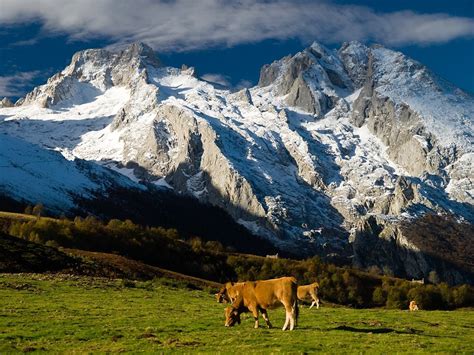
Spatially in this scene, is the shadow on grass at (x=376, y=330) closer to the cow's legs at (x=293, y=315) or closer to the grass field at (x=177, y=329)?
the grass field at (x=177, y=329)

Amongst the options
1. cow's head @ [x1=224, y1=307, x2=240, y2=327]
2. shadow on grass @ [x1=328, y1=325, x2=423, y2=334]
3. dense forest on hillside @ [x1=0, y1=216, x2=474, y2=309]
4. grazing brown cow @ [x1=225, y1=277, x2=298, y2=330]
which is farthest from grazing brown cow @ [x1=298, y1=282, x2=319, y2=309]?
dense forest on hillside @ [x1=0, y1=216, x2=474, y2=309]

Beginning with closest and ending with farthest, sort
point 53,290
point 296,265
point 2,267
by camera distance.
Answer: point 53,290 < point 2,267 < point 296,265

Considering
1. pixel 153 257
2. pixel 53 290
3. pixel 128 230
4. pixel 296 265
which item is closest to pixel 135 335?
pixel 53 290

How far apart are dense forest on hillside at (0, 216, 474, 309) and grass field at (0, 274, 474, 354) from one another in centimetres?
8769

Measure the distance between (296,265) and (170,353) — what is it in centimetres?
15246

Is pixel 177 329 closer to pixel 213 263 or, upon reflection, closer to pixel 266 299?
pixel 266 299

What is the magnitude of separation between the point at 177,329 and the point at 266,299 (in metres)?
5.10

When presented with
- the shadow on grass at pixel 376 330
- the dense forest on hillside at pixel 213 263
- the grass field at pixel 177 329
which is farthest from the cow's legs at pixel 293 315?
the dense forest on hillside at pixel 213 263

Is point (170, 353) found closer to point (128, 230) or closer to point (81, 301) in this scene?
point (81, 301)

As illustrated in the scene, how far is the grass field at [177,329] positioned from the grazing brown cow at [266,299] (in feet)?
2.53

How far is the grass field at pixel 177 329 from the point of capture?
27.6m

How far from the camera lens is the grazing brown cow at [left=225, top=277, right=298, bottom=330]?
31.5 meters

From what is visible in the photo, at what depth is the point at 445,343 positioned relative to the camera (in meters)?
30.2

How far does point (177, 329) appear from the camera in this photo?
33.3 meters
